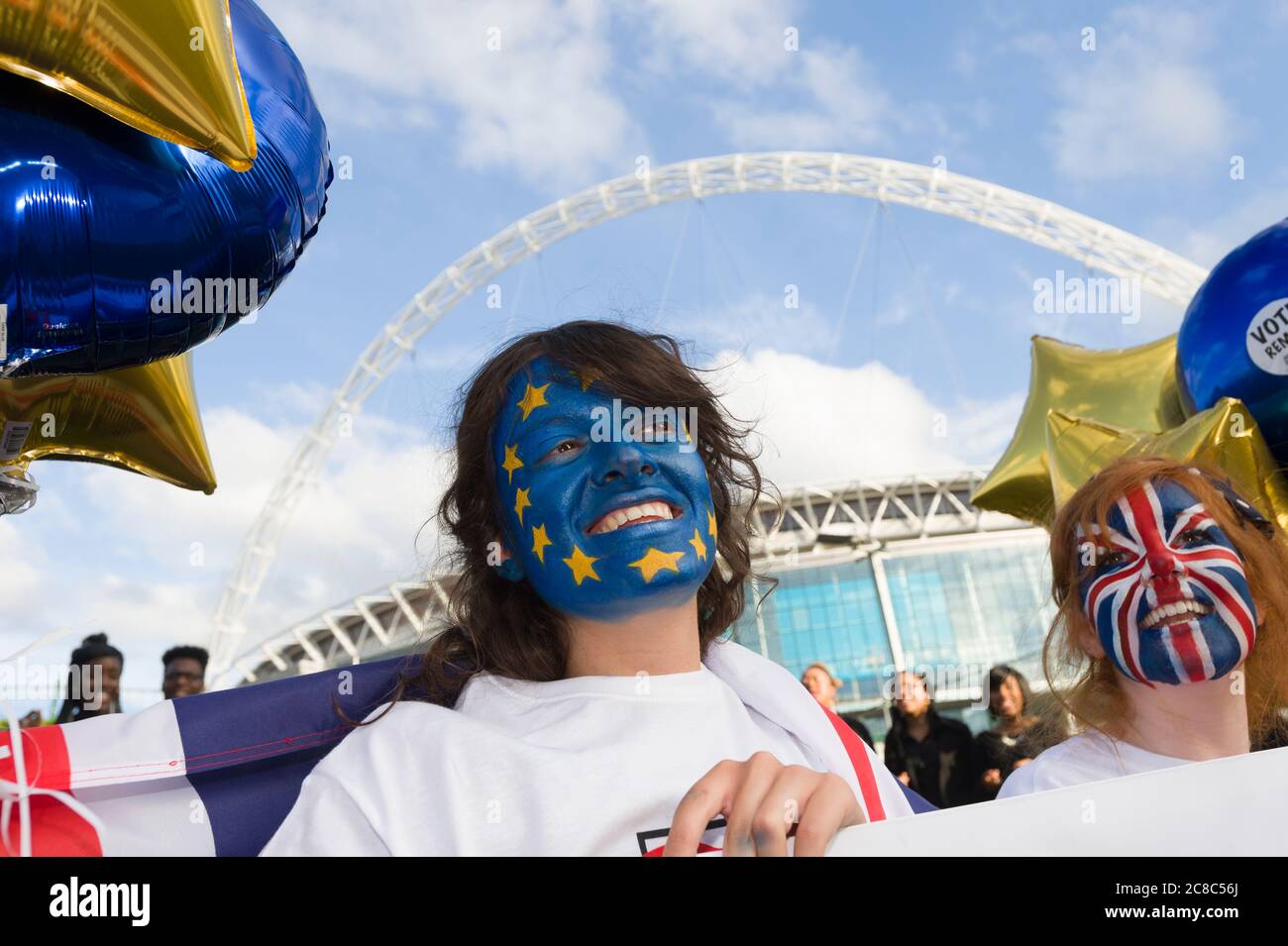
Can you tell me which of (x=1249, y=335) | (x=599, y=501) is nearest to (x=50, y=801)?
(x=599, y=501)

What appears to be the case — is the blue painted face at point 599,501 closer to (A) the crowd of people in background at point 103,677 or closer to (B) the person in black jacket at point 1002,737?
(A) the crowd of people in background at point 103,677

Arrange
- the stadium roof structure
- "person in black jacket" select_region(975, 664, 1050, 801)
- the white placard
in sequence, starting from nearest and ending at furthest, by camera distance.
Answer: the white placard → "person in black jacket" select_region(975, 664, 1050, 801) → the stadium roof structure

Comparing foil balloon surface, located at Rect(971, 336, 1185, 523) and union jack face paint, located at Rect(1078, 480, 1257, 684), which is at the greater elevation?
foil balloon surface, located at Rect(971, 336, 1185, 523)

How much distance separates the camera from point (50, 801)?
1.85 m

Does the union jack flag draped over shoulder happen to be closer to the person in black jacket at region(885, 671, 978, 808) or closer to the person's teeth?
the person's teeth

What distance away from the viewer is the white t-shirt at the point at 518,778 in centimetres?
178

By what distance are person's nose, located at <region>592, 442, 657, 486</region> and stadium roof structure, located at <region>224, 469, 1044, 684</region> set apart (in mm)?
34613

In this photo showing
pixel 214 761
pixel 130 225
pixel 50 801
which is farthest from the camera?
pixel 214 761

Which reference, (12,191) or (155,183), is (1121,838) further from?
(12,191)

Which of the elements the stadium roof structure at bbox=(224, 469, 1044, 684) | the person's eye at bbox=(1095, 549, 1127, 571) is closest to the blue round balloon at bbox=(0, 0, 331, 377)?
the person's eye at bbox=(1095, 549, 1127, 571)

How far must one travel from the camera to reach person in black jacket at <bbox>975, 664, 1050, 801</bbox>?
5.61 m

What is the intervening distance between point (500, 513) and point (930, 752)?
168 inches

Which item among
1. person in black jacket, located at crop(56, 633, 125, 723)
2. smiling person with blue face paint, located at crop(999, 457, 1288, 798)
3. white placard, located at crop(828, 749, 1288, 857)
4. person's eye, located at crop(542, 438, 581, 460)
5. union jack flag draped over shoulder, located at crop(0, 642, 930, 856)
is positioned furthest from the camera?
person in black jacket, located at crop(56, 633, 125, 723)

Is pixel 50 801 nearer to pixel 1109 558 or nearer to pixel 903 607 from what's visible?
pixel 1109 558
